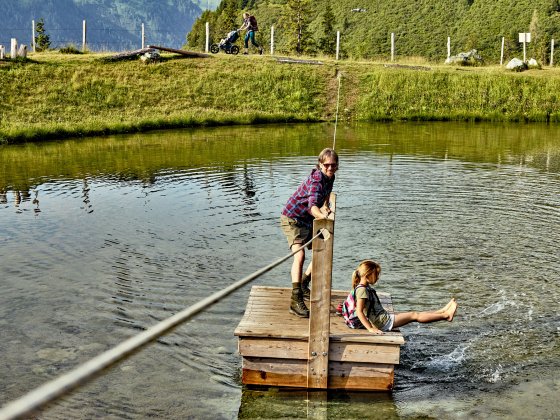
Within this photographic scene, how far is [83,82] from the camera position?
40125 millimetres

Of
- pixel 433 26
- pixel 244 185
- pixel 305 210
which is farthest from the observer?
pixel 433 26

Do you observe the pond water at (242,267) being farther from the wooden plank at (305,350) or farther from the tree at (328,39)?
the tree at (328,39)

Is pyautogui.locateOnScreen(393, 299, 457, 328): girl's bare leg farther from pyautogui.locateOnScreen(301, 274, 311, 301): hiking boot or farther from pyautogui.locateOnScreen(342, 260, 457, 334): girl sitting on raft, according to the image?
pyautogui.locateOnScreen(301, 274, 311, 301): hiking boot

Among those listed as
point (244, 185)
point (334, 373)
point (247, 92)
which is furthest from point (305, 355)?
point (247, 92)

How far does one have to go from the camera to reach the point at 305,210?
8430 millimetres

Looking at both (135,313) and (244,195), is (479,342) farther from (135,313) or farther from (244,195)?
(244,195)

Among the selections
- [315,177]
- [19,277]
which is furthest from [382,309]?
[19,277]

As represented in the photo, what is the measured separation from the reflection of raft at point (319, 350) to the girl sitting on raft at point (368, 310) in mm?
157

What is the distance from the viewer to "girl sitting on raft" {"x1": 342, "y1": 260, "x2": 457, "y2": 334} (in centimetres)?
766

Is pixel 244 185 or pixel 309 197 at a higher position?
pixel 309 197

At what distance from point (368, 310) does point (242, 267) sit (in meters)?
4.82

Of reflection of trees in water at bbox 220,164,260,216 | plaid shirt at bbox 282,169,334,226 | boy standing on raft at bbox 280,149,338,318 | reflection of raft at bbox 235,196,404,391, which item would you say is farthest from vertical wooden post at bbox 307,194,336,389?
reflection of trees in water at bbox 220,164,260,216

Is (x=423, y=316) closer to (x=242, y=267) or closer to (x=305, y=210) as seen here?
(x=305, y=210)

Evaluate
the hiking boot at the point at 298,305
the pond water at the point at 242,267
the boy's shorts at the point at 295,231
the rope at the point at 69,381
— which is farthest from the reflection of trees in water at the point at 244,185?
the rope at the point at 69,381
